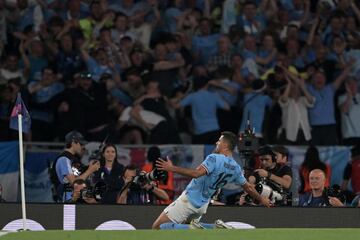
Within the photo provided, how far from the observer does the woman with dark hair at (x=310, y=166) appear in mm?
20078

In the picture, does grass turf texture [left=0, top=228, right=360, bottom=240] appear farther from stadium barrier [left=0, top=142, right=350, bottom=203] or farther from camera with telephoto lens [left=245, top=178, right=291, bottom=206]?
stadium barrier [left=0, top=142, right=350, bottom=203]

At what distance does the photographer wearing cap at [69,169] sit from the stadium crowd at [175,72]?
3277mm

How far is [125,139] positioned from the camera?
21.9 meters

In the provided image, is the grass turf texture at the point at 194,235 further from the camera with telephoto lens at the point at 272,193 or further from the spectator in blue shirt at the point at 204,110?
the spectator in blue shirt at the point at 204,110

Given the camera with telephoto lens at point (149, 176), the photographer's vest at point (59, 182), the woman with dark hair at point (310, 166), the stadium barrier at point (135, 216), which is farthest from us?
the woman with dark hair at point (310, 166)

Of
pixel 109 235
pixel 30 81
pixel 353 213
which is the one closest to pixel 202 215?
pixel 353 213

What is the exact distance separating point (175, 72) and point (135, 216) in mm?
6039

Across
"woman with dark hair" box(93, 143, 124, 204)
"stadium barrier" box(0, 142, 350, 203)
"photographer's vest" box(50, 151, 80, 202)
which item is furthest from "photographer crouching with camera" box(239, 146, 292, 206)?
"photographer's vest" box(50, 151, 80, 202)

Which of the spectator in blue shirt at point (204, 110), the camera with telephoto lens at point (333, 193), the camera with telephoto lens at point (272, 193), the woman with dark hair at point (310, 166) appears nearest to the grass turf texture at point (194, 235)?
the camera with telephoto lens at point (272, 193)

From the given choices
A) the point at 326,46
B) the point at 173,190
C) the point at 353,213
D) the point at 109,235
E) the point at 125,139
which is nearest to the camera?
the point at 109,235

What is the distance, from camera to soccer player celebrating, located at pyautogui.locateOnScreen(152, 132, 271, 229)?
52.4ft

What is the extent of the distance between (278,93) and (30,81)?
4.64 m

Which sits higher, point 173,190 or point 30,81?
point 30,81

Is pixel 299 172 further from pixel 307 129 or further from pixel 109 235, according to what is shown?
pixel 109 235
